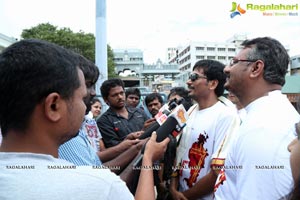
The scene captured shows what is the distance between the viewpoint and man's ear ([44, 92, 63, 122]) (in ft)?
2.78

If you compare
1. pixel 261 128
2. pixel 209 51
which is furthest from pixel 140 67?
pixel 261 128

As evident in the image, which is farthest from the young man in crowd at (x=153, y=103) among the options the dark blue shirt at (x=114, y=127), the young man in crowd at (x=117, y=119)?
the dark blue shirt at (x=114, y=127)

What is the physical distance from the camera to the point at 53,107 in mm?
865

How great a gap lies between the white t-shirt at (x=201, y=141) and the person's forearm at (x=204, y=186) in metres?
0.06

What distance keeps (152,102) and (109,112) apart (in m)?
1.85

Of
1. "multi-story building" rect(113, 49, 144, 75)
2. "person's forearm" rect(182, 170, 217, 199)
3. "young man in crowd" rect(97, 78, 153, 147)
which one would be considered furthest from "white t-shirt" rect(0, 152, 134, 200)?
"multi-story building" rect(113, 49, 144, 75)

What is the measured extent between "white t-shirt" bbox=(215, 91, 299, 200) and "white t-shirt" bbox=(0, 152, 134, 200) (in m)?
0.71

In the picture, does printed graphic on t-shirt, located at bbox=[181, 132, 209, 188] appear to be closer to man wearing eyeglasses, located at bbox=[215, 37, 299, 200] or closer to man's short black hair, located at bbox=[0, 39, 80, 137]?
man wearing eyeglasses, located at bbox=[215, 37, 299, 200]

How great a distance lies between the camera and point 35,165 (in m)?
0.81

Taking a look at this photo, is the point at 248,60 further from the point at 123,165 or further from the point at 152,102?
the point at 152,102

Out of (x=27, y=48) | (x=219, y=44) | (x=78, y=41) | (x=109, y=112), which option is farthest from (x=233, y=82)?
(x=219, y=44)

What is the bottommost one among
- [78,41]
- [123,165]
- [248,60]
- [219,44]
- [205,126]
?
[123,165]

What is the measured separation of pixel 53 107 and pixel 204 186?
1.61 metres

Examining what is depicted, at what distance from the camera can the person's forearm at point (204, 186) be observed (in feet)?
6.96
